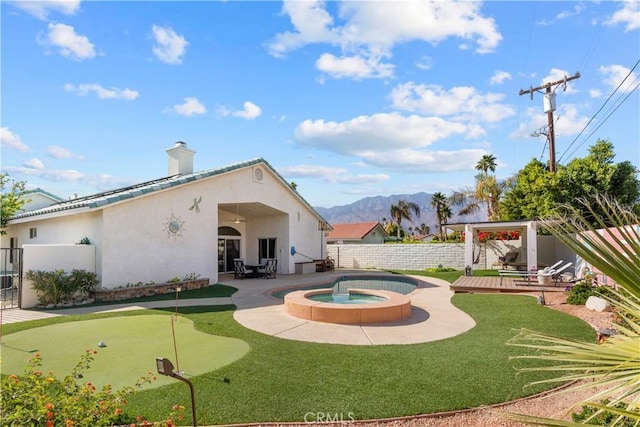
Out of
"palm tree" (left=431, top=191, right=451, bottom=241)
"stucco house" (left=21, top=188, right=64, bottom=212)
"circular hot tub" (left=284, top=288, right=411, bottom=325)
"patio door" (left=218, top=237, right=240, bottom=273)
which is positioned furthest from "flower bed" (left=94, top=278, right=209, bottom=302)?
"palm tree" (left=431, top=191, right=451, bottom=241)

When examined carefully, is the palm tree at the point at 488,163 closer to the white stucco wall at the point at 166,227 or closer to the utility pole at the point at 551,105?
the utility pole at the point at 551,105

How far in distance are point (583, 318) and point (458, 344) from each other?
4.82 meters

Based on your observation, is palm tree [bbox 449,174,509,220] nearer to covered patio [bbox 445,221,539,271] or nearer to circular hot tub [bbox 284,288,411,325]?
covered patio [bbox 445,221,539,271]

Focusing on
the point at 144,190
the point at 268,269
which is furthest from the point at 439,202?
the point at 144,190

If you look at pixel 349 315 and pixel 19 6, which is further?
pixel 349 315

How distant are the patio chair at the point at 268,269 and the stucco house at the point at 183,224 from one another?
63cm

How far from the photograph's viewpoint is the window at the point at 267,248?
22812 millimetres

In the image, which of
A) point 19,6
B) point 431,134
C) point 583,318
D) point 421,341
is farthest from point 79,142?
point 583,318

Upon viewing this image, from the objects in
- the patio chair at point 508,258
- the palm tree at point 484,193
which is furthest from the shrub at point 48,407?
the palm tree at point 484,193

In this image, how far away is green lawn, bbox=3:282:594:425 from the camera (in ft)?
14.9

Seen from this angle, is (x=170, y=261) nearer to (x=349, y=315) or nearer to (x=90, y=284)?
(x=90, y=284)

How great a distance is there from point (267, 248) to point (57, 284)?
1283 cm

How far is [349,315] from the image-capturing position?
913 centimetres

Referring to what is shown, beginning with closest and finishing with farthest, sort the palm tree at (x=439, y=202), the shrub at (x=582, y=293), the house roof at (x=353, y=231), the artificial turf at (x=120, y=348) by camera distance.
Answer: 1. the artificial turf at (x=120, y=348)
2. the shrub at (x=582, y=293)
3. the house roof at (x=353, y=231)
4. the palm tree at (x=439, y=202)
